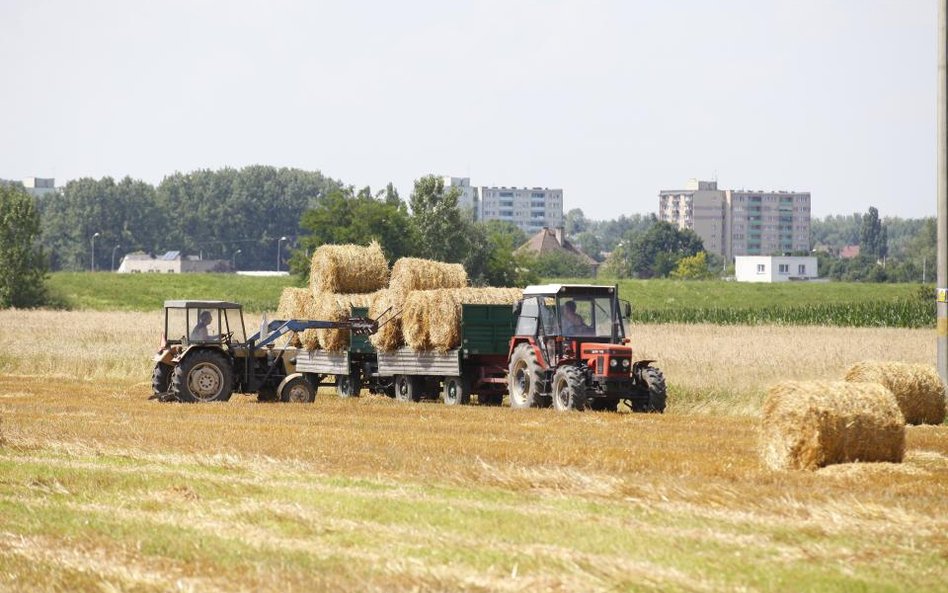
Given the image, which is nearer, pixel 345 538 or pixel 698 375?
pixel 345 538

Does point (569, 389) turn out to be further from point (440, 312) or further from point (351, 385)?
→ point (351, 385)

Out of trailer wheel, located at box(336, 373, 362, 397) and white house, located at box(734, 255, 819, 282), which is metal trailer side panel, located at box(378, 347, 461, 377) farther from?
white house, located at box(734, 255, 819, 282)

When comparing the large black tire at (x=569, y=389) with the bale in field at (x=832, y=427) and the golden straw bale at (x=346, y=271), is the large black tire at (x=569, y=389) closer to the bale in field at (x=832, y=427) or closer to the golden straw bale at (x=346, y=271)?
the bale in field at (x=832, y=427)

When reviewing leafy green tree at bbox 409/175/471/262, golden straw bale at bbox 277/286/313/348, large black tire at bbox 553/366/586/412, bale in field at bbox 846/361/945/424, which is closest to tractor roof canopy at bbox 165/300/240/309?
golden straw bale at bbox 277/286/313/348

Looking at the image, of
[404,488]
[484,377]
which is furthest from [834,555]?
[484,377]

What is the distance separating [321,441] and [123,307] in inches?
3052

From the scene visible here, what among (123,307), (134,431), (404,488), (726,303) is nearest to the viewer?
(404,488)

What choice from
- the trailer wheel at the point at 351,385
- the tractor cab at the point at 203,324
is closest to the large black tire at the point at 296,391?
the tractor cab at the point at 203,324

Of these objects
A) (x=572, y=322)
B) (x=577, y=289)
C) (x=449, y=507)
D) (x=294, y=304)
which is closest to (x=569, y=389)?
(x=572, y=322)

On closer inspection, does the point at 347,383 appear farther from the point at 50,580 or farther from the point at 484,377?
the point at 50,580

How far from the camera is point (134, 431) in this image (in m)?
18.9

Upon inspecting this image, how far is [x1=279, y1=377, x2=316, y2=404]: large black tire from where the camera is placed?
2686cm

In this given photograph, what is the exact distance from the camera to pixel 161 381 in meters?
26.4

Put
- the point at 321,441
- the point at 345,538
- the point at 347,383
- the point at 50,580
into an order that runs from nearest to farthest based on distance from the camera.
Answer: the point at 50,580 → the point at 345,538 → the point at 321,441 → the point at 347,383
